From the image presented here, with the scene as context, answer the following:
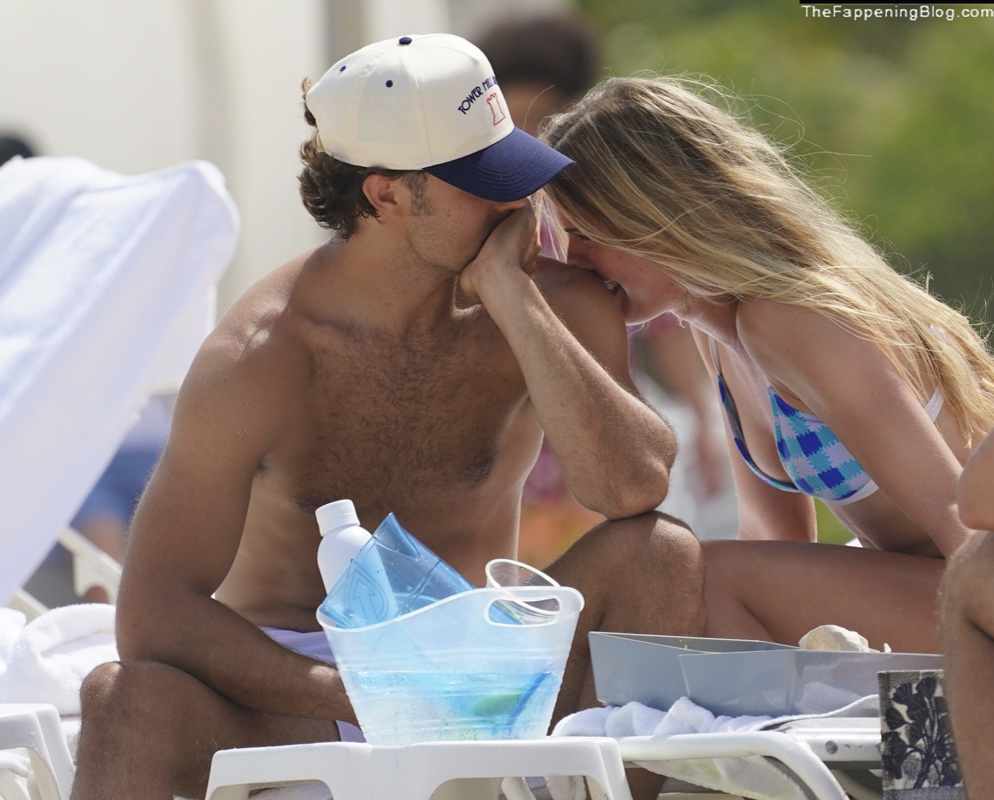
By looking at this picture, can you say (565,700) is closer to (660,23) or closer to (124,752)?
(124,752)

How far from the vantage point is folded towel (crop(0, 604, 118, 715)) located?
2.70m

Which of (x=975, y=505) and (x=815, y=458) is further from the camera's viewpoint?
(x=815, y=458)

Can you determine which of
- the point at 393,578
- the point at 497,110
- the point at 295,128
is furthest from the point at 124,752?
the point at 295,128

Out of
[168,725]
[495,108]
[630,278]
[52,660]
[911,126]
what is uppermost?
[495,108]

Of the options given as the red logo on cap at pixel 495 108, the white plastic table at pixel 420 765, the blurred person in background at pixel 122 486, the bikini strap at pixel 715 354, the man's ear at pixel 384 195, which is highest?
the red logo on cap at pixel 495 108

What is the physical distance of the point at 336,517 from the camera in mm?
1976

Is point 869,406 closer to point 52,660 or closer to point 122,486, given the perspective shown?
point 52,660

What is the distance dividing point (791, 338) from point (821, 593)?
1.63 ft

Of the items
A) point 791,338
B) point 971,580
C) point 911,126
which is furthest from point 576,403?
point 911,126

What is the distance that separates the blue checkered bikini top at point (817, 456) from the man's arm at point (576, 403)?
30 cm

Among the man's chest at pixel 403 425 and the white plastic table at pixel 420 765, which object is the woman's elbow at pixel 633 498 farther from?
the white plastic table at pixel 420 765

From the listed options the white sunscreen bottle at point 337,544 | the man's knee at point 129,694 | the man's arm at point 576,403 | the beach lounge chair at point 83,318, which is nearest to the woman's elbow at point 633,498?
the man's arm at point 576,403

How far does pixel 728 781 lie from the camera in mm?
1768

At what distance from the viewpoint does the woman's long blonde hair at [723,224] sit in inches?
104
